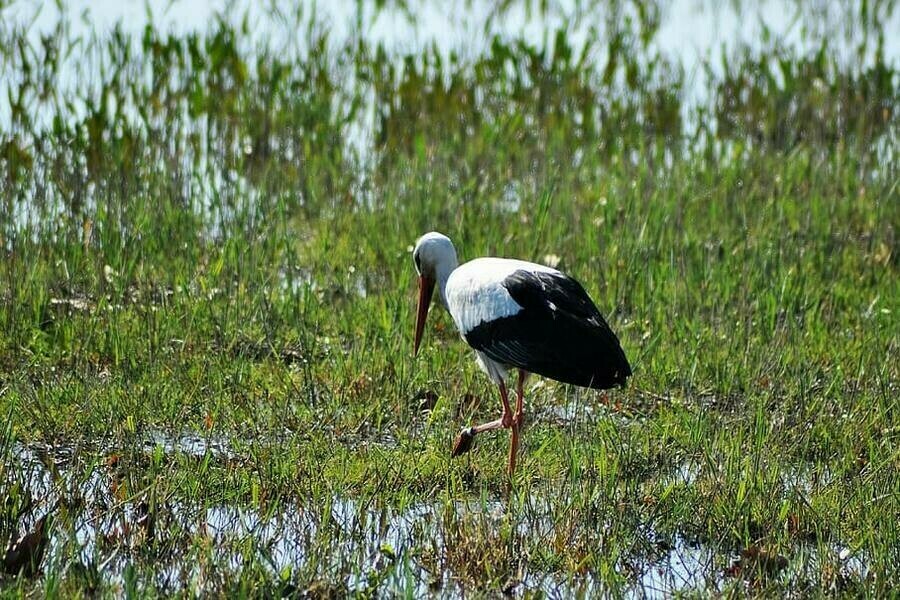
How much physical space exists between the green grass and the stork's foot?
0.17 ft

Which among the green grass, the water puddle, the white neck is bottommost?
the green grass

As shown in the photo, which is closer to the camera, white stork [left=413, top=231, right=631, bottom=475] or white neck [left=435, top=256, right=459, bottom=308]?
white stork [left=413, top=231, right=631, bottom=475]

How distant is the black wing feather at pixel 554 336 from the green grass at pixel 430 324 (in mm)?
331

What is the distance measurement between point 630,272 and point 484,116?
2.83 metres

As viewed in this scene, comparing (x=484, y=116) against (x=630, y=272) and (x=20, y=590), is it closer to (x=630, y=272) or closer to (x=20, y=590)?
(x=630, y=272)

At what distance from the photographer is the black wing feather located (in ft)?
16.9

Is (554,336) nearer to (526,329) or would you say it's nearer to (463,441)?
(526,329)

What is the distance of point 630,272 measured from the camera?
6961 millimetres

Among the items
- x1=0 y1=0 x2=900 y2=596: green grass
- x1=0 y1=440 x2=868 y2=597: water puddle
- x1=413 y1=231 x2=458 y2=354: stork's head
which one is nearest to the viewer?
x1=0 y1=440 x2=868 y2=597: water puddle

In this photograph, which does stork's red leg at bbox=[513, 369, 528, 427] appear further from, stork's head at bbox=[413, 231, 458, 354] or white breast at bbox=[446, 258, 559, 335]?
stork's head at bbox=[413, 231, 458, 354]

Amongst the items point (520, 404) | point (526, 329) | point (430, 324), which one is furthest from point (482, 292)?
point (430, 324)

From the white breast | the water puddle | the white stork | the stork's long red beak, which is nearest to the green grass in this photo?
the water puddle

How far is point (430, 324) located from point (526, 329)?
1468 mm

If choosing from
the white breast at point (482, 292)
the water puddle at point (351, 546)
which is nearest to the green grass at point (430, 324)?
the water puddle at point (351, 546)
